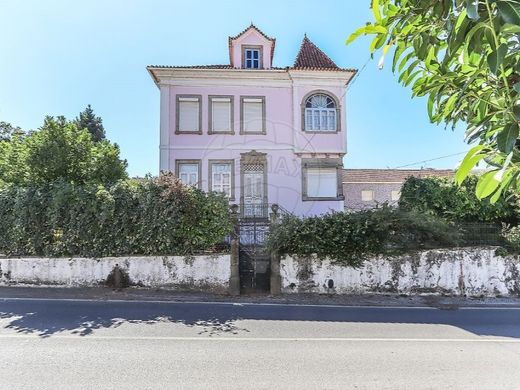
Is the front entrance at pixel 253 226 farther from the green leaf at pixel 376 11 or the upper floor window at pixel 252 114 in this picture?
the green leaf at pixel 376 11

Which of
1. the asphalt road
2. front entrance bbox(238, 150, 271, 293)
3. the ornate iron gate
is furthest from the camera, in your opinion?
front entrance bbox(238, 150, 271, 293)

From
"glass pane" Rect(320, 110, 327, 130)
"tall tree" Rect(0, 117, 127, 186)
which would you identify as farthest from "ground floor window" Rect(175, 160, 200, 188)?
"glass pane" Rect(320, 110, 327, 130)

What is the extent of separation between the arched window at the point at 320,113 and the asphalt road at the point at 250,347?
12.5m

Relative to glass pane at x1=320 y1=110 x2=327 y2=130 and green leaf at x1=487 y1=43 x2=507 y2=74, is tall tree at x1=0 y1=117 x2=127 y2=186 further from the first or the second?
green leaf at x1=487 y1=43 x2=507 y2=74

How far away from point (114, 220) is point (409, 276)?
9491 mm

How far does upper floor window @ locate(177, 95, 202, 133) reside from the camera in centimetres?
1966

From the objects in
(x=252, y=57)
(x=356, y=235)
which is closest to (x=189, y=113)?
(x=252, y=57)

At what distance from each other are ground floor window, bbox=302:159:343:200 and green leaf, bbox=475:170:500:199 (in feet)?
60.7

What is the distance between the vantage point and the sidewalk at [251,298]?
33.9ft

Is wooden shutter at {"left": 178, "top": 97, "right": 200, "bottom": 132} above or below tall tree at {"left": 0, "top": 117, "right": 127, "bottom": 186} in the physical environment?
above

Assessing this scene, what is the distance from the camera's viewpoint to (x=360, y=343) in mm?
6512

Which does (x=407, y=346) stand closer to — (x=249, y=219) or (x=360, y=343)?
(x=360, y=343)

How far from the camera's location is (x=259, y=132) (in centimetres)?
1991

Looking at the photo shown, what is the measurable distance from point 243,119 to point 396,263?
38.2 ft
